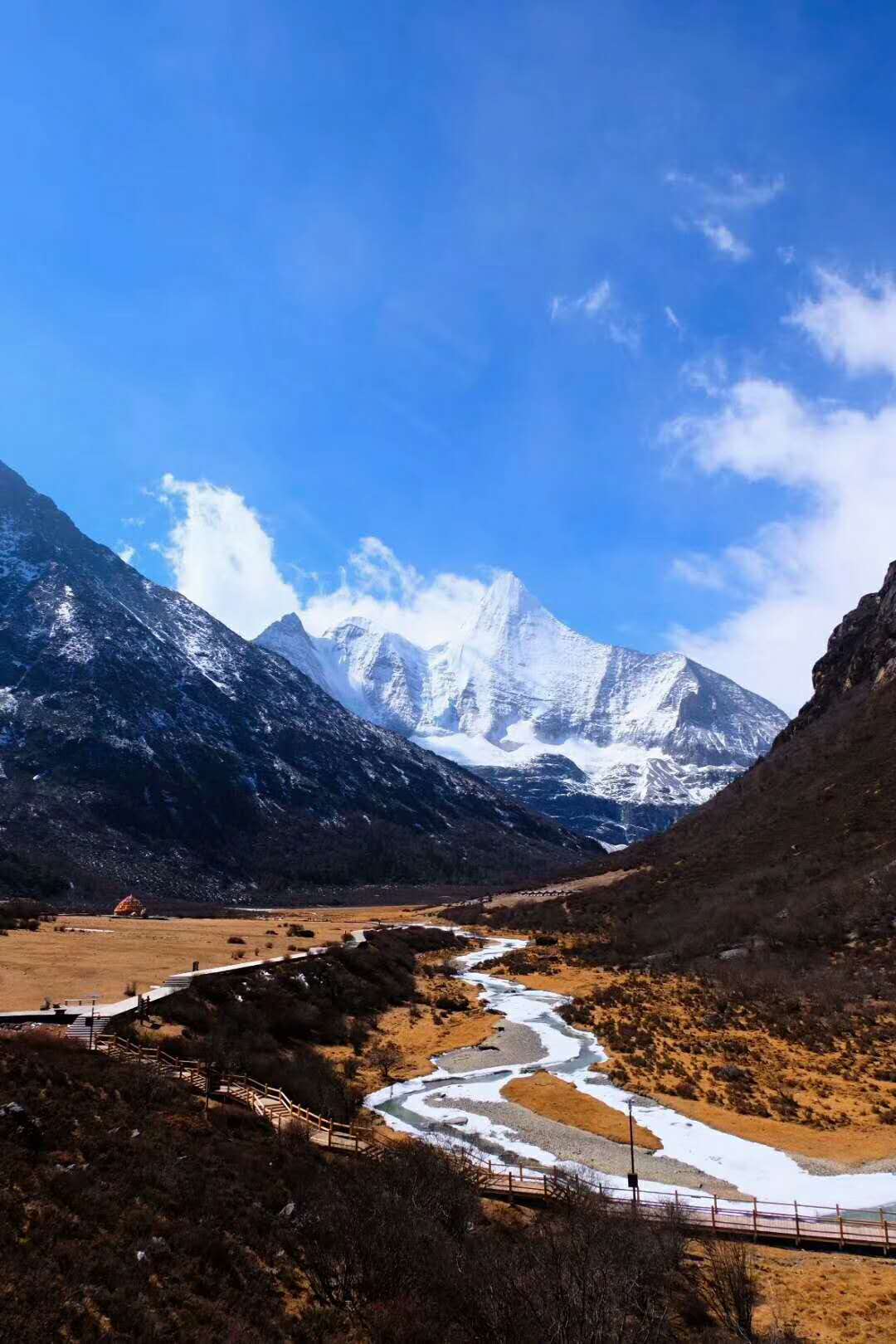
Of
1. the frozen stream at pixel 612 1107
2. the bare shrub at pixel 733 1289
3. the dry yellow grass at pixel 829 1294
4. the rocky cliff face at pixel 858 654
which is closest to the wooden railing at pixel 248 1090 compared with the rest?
the frozen stream at pixel 612 1107

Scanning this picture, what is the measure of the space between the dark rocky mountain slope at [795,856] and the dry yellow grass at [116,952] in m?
27.6

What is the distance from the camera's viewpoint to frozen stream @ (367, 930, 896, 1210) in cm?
2255

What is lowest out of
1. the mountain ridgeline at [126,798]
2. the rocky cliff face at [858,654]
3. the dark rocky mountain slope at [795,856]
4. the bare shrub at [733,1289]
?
the mountain ridgeline at [126,798]

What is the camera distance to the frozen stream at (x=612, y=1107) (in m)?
22.5

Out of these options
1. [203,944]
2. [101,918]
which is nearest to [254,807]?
[101,918]

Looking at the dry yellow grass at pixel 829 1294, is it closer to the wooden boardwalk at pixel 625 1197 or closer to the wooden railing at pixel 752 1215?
the wooden railing at pixel 752 1215

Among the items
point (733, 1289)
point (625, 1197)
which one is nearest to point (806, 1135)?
point (625, 1197)

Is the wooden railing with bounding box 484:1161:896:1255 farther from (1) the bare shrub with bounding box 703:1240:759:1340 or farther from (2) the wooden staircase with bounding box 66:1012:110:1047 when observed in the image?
(2) the wooden staircase with bounding box 66:1012:110:1047

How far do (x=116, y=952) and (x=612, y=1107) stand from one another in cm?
3251

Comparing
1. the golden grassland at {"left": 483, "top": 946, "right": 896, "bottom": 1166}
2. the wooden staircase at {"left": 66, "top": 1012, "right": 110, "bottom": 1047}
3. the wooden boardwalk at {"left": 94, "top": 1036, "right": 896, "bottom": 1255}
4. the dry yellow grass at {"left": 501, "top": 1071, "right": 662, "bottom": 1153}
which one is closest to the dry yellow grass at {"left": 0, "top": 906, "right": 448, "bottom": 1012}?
the wooden staircase at {"left": 66, "top": 1012, "right": 110, "bottom": 1047}

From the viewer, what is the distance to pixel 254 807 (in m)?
186

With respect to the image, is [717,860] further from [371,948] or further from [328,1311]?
[328,1311]

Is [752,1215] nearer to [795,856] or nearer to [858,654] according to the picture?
[795,856]

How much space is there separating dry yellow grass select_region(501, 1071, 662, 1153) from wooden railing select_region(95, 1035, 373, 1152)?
7.46 meters
